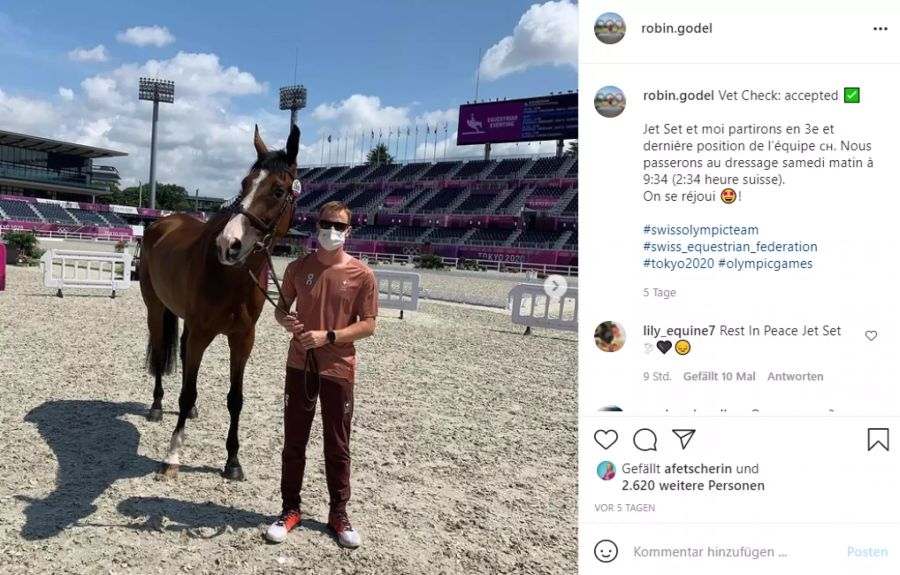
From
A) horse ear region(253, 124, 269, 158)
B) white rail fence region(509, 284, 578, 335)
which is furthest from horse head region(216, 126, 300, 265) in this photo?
white rail fence region(509, 284, 578, 335)

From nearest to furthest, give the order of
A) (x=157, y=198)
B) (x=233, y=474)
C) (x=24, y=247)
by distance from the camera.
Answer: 1. (x=233, y=474)
2. (x=24, y=247)
3. (x=157, y=198)

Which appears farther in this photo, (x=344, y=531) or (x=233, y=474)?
(x=233, y=474)

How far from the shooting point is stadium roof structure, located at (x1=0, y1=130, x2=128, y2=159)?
7238cm

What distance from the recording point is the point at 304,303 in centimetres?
306

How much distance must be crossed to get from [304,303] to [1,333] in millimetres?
7773

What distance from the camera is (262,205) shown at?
3156mm

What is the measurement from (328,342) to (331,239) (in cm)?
56
